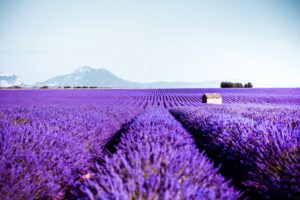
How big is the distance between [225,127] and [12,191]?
305cm

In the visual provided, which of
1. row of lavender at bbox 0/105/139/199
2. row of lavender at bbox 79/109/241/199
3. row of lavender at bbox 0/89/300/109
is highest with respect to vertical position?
row of lavender at bbox 79/109/241/199

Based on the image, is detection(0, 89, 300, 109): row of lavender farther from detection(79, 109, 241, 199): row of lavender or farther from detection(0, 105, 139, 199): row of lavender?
detection(79, 109, 241, 199): row of lavender

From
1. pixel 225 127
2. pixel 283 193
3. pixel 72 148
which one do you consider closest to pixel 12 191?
pixel 72 148

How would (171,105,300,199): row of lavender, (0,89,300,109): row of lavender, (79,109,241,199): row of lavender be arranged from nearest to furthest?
1. (79,109,241,199): row of lavender
2. (171,105,300,199): row of lavender
3. (0,89,300,109): row of lavender

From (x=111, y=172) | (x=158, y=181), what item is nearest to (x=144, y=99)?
(x=111, y=172)

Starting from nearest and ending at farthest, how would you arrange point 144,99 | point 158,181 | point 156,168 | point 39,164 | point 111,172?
1. point 158,181
2. point 111,172
3. point 156,168
4. point 39,164
5. point 144,99

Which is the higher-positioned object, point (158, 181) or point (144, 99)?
point (158, 181)

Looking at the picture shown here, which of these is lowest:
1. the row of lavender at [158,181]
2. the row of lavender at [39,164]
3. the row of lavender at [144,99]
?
the row of lavender at [144,99]

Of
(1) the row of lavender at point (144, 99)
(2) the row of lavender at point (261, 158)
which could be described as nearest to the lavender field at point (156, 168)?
(2) the row of lavender at point (261, 158)

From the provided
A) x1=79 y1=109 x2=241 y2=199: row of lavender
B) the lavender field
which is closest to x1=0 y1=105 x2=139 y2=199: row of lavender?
the lavender field

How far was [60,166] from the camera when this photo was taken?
8.34 ft

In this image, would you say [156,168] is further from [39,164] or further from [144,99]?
[144,99]

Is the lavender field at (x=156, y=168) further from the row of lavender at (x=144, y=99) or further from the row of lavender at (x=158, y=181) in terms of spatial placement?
the row of lavender at (x=144, y=99)

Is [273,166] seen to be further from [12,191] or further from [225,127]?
[12,191]
